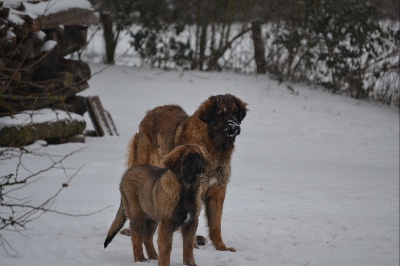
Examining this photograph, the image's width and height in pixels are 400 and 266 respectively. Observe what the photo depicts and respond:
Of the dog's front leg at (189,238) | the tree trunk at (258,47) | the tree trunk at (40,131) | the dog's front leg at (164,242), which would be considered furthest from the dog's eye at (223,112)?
the tree trunk at (258,47)

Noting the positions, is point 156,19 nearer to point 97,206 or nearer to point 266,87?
point 266,87

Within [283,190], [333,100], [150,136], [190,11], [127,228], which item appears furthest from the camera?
[190,11]

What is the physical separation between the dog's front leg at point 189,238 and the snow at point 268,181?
0.81 feet

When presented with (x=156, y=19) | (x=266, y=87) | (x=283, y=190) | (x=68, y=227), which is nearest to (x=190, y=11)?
(x=156, y=19)

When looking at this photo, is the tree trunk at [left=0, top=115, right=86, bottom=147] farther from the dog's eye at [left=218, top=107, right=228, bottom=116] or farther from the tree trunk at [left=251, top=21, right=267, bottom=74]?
the tree trunk at [left=251, top=21, right=267, bottom=74]

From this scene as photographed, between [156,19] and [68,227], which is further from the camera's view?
[156,19]

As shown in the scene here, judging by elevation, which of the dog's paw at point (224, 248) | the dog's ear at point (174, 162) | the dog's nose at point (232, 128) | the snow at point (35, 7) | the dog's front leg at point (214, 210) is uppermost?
the snow at point (35, 7)

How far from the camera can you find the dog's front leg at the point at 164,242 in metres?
5.50

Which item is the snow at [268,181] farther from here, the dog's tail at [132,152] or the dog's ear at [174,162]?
the dog's ear at [174,162]

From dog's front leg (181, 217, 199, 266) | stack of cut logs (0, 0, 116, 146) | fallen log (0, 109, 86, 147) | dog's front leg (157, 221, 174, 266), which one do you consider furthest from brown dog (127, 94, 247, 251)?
stack of cut logs (0, 0, 116, 146)

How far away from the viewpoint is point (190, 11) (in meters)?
18.9

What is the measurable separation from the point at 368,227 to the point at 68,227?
3.76 metres

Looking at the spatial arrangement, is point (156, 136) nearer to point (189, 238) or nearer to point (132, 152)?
point (132, 152)

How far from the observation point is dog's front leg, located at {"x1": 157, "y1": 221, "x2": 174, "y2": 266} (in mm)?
5500
